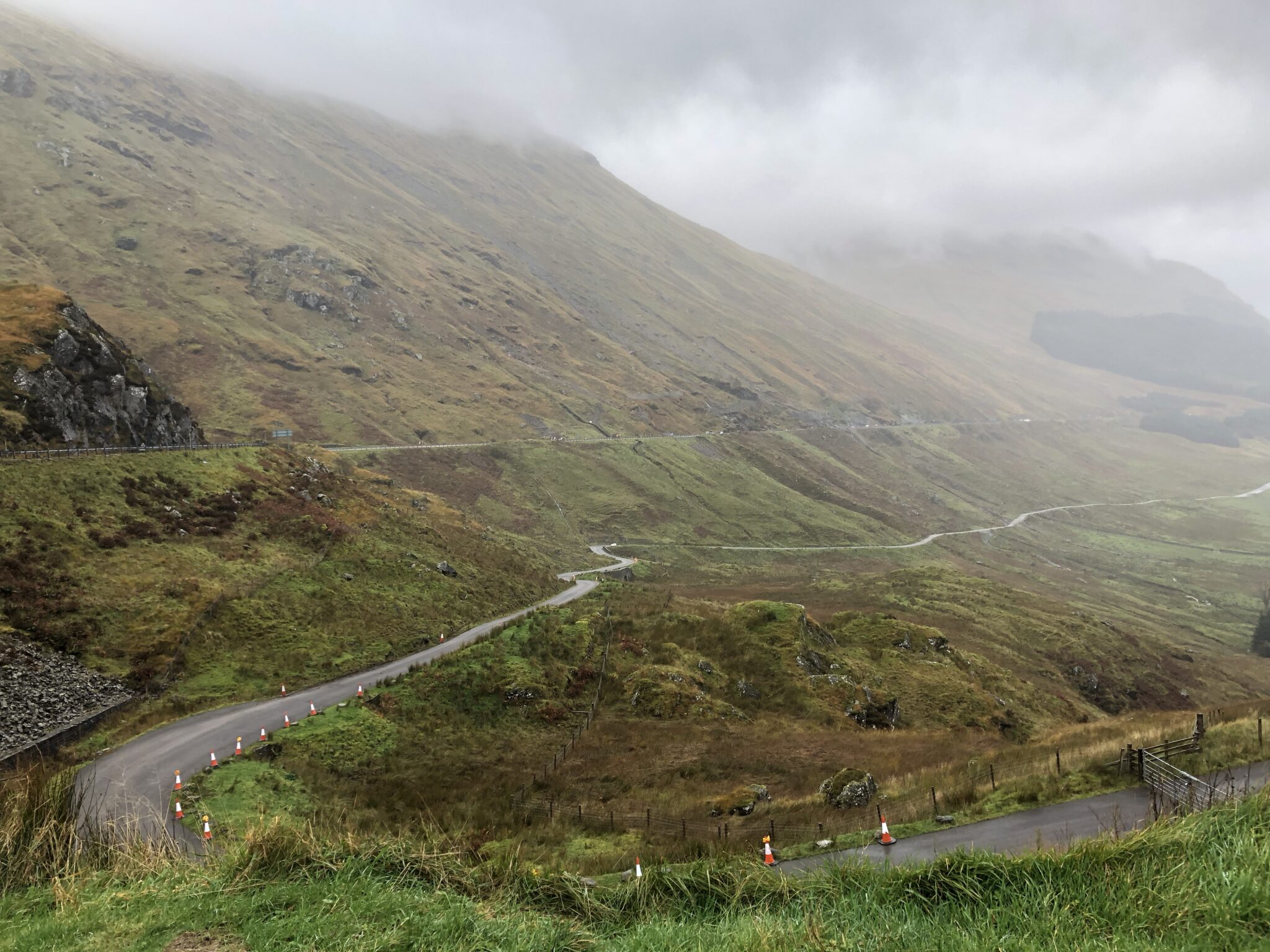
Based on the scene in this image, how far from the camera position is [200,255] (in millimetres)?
196125

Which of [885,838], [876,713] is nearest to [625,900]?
[885,838]

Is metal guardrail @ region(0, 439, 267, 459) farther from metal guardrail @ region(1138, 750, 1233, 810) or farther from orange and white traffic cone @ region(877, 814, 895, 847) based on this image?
metal guardrail @ region(1138, 750, 1233, 810)

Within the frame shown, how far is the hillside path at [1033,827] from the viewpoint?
53.8 feet

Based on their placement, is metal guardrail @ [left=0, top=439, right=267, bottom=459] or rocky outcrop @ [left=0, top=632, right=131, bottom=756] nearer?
rocky outcrop @ [left=0, top=632, right=131, bottom=756]

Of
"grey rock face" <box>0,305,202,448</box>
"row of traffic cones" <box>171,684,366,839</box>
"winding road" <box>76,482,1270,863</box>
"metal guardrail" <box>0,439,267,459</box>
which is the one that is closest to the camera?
"winding road" <box>76,482,1270,863</box>

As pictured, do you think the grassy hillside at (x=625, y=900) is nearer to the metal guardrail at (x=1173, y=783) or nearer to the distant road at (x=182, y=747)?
the metal guardrail at (x=1173, y=783)

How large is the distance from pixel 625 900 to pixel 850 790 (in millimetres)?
16209

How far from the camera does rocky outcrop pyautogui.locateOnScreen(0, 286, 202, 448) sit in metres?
53.2

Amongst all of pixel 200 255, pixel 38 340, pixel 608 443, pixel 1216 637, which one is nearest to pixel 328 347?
pixel 200 255

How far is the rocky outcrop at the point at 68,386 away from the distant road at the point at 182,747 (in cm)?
3352

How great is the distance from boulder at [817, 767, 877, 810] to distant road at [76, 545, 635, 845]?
68.5 ft

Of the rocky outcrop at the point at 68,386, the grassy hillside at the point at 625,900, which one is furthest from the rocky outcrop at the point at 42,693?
the rocky outcrop at the point at 68,386

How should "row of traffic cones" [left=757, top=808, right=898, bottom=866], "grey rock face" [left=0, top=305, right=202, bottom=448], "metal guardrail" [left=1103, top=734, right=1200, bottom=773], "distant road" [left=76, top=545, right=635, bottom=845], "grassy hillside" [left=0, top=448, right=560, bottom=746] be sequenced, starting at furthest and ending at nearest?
"grey rock face" [left=0, top=305, right=202, bottom=448], "grassy hillside" [left=0, top=448, right=560, bottom=746], "distant road" [left=76, top=545, right=635, bottom=845], "metal guardrail" [left=1103, top=734, right=1200, bottom=773], "row of traffic cones" [left=757, top=808, right=898, bottom=866]

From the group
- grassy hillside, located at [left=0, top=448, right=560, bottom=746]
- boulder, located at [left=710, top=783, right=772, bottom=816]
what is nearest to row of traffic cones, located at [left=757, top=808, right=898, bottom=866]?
boulder, located at [left=710, top=783, right=772, bottom=816]
